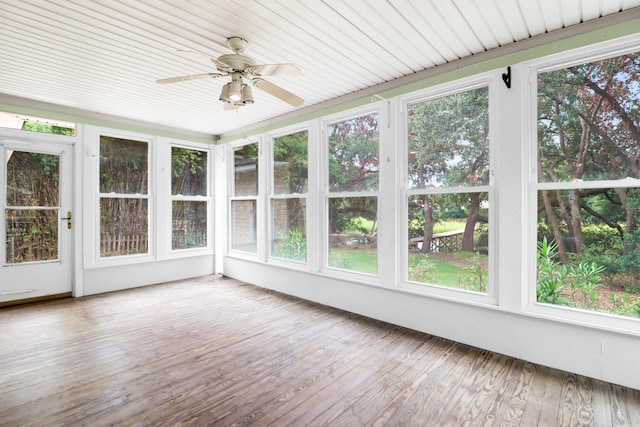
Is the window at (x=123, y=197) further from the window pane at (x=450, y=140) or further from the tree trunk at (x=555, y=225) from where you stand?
the tree trunk at (x=555, y=225)

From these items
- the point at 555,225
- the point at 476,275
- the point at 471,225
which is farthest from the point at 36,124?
the point at 555,225

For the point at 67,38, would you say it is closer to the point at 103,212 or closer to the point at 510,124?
the point at 103,212

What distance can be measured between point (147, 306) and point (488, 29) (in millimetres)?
4642

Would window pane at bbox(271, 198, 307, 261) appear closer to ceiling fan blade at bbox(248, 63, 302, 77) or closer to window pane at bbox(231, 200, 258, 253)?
window pane at bbox(231, 200, 258, 253)

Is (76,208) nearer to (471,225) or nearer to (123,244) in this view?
(123,244)

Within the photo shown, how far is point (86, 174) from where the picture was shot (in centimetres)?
452

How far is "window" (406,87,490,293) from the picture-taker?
2.93 meters

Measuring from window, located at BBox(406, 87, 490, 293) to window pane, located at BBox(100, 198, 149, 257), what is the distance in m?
4.13

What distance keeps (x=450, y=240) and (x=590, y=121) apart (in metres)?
1.43

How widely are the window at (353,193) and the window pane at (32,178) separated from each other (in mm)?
3791

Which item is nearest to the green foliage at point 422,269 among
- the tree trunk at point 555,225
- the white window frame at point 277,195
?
the tree trunk at point 555,225

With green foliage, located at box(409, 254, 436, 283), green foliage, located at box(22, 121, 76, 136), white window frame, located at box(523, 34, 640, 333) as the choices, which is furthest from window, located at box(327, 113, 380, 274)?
green foliage, located at box(22, 121, 76, 136)

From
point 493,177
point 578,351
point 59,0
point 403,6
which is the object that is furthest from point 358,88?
point 578,351

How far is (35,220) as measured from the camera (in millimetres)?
4215
